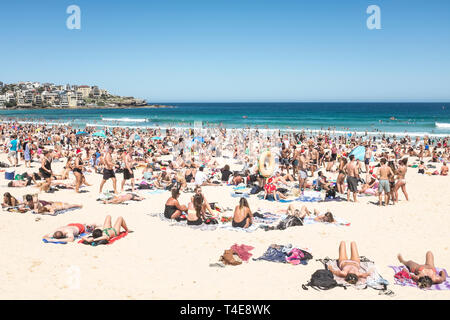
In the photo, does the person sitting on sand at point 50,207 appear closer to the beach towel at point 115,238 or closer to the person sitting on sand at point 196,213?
the beach towel at point 115,238

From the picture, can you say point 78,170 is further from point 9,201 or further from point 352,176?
point 352,176

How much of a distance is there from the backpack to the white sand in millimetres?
111

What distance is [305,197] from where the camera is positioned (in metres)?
9.41

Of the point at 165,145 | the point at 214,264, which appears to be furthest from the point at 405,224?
the point at 165,145

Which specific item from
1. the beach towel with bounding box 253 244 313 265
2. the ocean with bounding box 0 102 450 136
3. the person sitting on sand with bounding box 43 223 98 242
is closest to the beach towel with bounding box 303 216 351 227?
the beach towel with bounding box 253 244 313 265

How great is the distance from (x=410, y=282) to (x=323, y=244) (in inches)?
65.4

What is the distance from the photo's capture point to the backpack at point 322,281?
455 cm

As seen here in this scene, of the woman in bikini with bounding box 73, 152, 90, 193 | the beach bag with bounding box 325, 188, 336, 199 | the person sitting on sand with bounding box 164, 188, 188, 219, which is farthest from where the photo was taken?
the woman in bikini with bounding box 73, 152, 90, 193

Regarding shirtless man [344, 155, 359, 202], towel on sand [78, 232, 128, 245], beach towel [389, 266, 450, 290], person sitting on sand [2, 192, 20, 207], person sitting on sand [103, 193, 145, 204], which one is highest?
shirtless man [344, 155, 359, 202]

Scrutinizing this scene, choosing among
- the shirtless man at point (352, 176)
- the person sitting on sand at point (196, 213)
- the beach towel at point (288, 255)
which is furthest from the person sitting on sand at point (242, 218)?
the shirtless man at point (352, 176)

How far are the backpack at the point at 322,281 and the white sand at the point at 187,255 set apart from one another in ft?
0.37

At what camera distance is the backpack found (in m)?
4.55

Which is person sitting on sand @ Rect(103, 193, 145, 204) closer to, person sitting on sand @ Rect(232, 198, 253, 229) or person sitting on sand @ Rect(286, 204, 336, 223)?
person sitting on sand @ Rect(232, 198, 253, 229)

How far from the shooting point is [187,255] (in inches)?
221
